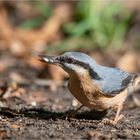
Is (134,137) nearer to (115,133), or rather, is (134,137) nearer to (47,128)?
(115,133)

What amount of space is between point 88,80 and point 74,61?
1.06 feet

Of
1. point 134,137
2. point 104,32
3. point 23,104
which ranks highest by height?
point 104,32

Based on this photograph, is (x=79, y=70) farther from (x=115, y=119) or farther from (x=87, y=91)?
(x=115, y=119)

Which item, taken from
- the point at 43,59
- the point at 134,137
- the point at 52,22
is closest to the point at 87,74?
the point at 43,59

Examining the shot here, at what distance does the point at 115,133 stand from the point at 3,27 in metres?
7.99

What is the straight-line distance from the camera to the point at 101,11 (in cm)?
1323

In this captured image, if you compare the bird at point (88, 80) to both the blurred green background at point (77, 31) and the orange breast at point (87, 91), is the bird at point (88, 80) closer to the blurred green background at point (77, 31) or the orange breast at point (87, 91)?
the orange breast at point (87, 91)

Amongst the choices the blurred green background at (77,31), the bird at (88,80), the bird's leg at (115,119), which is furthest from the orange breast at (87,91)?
the blurred green background at (77,31)

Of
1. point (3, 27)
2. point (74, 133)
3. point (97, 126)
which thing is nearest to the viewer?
point (74, 133)

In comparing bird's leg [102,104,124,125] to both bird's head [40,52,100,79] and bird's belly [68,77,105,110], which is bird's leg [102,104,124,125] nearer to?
bird's belly [68,77,105,110]

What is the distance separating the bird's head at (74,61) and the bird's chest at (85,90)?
0.10m

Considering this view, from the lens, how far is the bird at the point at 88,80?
22.5 ft

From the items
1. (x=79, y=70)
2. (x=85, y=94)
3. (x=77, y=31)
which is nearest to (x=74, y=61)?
(x=79, y=70)

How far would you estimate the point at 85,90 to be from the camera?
6.91 meters
